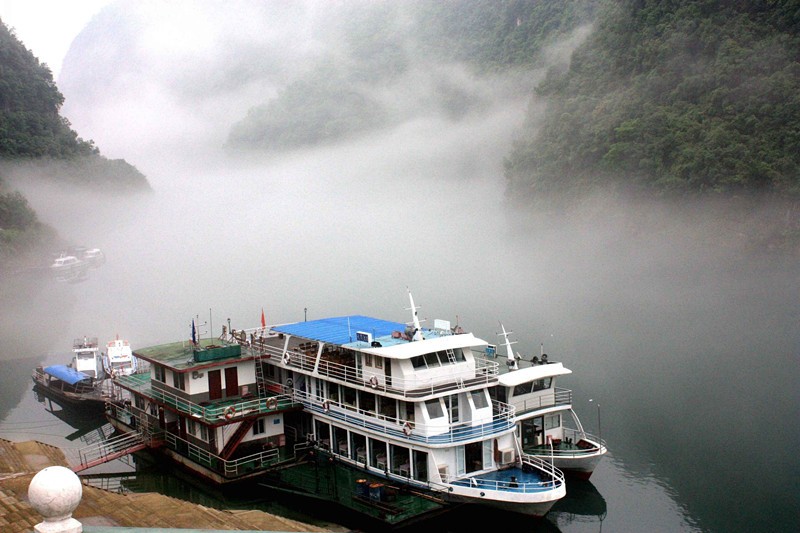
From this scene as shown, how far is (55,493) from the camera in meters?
4.09

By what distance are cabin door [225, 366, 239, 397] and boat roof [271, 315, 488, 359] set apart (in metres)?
2.20

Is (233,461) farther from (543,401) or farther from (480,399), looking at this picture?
(543,401)

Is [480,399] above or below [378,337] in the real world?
below

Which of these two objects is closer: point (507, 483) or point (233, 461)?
point (507, 483)

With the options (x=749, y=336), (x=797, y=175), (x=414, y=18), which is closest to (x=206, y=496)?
(x=749, y=336)

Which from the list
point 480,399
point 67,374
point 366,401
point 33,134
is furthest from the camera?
point 33,134

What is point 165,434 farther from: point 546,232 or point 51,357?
point 546,232

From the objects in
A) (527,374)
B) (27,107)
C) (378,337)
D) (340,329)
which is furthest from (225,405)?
(27,107)

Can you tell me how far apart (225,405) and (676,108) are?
6374 cm

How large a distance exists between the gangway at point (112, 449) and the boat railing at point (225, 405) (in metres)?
1.68

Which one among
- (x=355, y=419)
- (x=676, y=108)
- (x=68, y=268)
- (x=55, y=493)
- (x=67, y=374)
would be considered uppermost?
(x=676, y=108)

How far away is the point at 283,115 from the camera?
169250mm

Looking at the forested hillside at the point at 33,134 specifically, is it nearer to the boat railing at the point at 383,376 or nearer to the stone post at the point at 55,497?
the boat railing at the point at 383,376

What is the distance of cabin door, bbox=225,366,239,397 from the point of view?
24141mm
